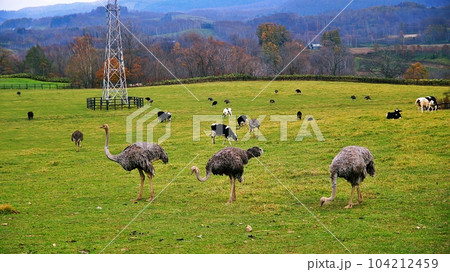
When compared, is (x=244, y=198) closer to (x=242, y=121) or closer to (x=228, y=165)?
(x=228, y=165)

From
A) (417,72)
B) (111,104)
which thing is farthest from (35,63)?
(417,72)

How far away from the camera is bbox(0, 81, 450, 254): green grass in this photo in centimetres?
1173

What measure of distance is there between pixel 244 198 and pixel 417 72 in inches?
2938

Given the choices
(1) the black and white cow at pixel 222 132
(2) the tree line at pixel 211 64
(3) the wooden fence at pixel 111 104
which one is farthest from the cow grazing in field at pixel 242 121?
(2) the tree line at pixel 211 64

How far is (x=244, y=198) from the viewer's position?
1622 cm

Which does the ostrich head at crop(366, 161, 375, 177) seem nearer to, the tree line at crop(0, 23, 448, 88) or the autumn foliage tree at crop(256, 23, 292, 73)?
the tree line at crop(0, 23, 448, 88)

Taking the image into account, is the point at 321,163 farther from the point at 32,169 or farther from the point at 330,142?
the point at 32,169

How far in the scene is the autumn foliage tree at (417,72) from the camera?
8175 centimetres

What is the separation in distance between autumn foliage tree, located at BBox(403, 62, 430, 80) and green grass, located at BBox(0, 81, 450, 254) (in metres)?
53.6

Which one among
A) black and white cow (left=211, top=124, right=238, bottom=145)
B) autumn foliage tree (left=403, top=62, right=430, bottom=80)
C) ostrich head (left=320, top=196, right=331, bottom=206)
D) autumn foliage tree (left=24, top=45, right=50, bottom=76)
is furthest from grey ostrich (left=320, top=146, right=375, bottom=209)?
autumn foliage tree (left=24, top=45, right=50, bottom=76)

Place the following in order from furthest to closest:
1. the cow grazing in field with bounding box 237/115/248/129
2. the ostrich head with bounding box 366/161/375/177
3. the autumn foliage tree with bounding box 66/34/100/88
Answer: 1. the autumn foliage tree with bounding box 66/34/100/88
2. the cow grazing in field with bounding box 237/115/248/129
3. the ostrich head with bounding box 366/161/375/177

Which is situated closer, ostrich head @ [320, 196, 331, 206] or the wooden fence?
ostrich head @ [320, 196, 331, 206]

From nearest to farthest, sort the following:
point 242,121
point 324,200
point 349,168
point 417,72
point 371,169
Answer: point 324,200 < point 349,168 < point 371,169 < point 242,121 < point 417,72
